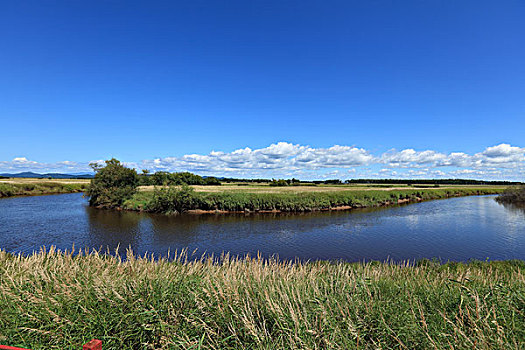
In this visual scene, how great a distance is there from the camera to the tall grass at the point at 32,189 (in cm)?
5928

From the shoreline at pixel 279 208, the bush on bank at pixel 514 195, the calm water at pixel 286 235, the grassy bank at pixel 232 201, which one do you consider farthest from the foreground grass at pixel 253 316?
the bush on bank at pixel 514 195

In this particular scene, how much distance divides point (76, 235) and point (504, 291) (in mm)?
27298

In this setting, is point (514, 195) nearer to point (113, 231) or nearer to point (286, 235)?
point (286, 235)

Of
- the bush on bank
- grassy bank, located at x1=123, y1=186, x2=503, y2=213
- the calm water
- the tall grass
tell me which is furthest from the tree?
the bush on bank

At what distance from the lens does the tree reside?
41.8 metres

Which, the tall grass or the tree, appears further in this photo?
the tall grass

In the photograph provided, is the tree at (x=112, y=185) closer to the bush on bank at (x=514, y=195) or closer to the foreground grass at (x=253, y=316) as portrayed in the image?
the foreground grass at (x=253, y=316)

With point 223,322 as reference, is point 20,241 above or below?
below

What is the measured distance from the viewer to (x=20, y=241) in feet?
68.5

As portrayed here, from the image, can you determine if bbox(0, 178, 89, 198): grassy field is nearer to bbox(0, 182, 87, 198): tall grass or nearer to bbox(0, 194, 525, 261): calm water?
bbox(0, 182, 87, 198): tall grass

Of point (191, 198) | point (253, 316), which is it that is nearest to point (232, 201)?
point (191, 198)

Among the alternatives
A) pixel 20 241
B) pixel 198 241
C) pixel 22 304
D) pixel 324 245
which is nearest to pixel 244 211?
pixel 198 241

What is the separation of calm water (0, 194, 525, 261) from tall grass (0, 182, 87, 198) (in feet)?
115

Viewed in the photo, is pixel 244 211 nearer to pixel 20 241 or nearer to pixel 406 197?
pixel 20 241
